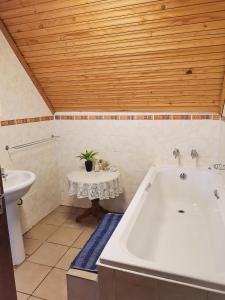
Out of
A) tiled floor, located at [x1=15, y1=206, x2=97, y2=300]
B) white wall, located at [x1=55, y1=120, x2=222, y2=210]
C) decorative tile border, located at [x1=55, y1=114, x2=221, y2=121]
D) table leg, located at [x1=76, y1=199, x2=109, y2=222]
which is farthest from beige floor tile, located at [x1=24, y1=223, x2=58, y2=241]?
decorative tile border, located at [x1=55, y1=114, x2=221, y2=121]

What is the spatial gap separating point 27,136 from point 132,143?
122cm

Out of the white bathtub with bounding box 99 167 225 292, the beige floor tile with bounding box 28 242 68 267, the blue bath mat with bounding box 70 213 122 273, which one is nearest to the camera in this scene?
the white bathtub with bounding box 99 167 225 292

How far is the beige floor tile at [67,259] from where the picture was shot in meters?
2.13

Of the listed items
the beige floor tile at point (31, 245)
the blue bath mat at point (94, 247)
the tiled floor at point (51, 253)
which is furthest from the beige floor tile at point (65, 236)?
the blue bath mat at point (94, 247)

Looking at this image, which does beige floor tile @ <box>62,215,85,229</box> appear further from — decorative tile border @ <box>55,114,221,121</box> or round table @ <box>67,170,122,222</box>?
decorative tile border @ <box>55,114,221,121</box>

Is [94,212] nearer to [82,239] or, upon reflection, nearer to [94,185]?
[82,239]

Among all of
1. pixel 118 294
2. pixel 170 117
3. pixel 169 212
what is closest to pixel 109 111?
pixel 170 117

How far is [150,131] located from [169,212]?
37.2 inches

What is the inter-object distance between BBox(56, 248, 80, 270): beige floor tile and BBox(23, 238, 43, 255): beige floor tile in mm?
347

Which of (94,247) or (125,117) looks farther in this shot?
(125,117)

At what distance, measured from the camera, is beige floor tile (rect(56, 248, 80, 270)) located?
213 centimetres

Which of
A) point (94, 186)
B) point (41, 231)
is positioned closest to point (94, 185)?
point (94, 186)

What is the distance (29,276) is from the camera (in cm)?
203

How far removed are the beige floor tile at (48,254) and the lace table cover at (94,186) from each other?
0.55 metres
